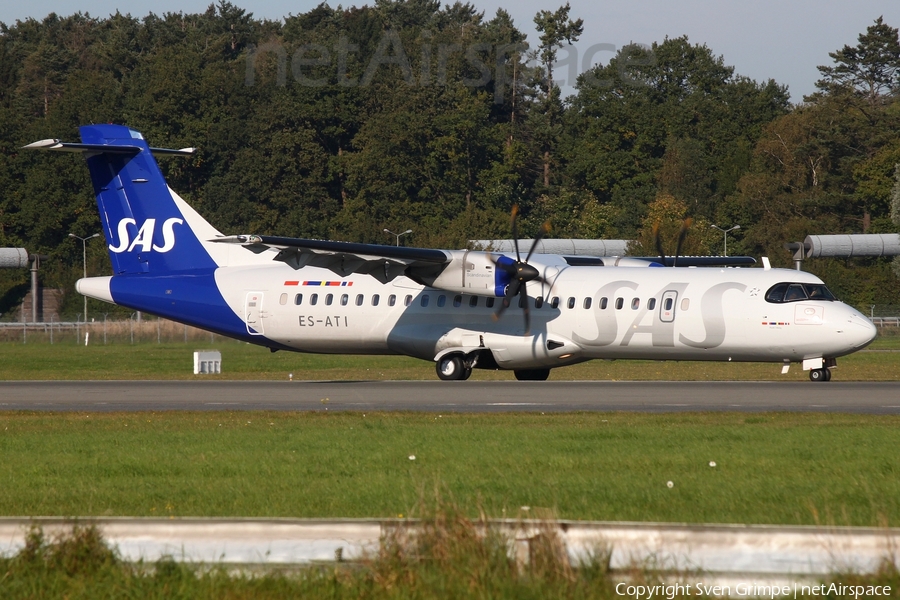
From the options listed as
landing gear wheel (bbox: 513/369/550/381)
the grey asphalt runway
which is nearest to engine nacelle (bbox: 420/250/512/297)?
the grey asphalt runway

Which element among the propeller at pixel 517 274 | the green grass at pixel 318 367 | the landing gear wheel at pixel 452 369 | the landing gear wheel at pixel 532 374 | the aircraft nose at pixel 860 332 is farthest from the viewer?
the green grass at pixel 318 367

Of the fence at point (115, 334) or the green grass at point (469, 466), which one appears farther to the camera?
the fence at point (115, 334)

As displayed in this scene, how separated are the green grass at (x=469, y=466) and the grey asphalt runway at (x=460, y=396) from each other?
1735 mm

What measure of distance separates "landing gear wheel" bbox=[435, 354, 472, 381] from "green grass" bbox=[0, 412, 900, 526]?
31.6 ft

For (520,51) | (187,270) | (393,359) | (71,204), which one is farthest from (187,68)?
(187,270)

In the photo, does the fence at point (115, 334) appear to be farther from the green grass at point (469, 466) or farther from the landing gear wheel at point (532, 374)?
the green grass at point (469, 466)

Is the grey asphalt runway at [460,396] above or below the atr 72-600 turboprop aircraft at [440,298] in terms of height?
below

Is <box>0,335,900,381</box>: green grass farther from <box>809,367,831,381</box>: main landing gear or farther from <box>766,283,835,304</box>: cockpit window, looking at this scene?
<box>766,283,835,304</box>: cockpit window

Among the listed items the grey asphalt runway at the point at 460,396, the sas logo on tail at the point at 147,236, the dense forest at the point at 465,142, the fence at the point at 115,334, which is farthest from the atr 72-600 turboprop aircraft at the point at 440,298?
the dense forest at the point at 465,142

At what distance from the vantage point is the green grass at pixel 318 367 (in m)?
31.7

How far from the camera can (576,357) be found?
89.9 feet

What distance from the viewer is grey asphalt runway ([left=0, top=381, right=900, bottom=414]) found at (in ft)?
65.3

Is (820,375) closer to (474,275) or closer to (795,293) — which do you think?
(795,293)

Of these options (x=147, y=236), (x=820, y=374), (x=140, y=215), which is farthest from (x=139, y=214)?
(x=820, y=374)
